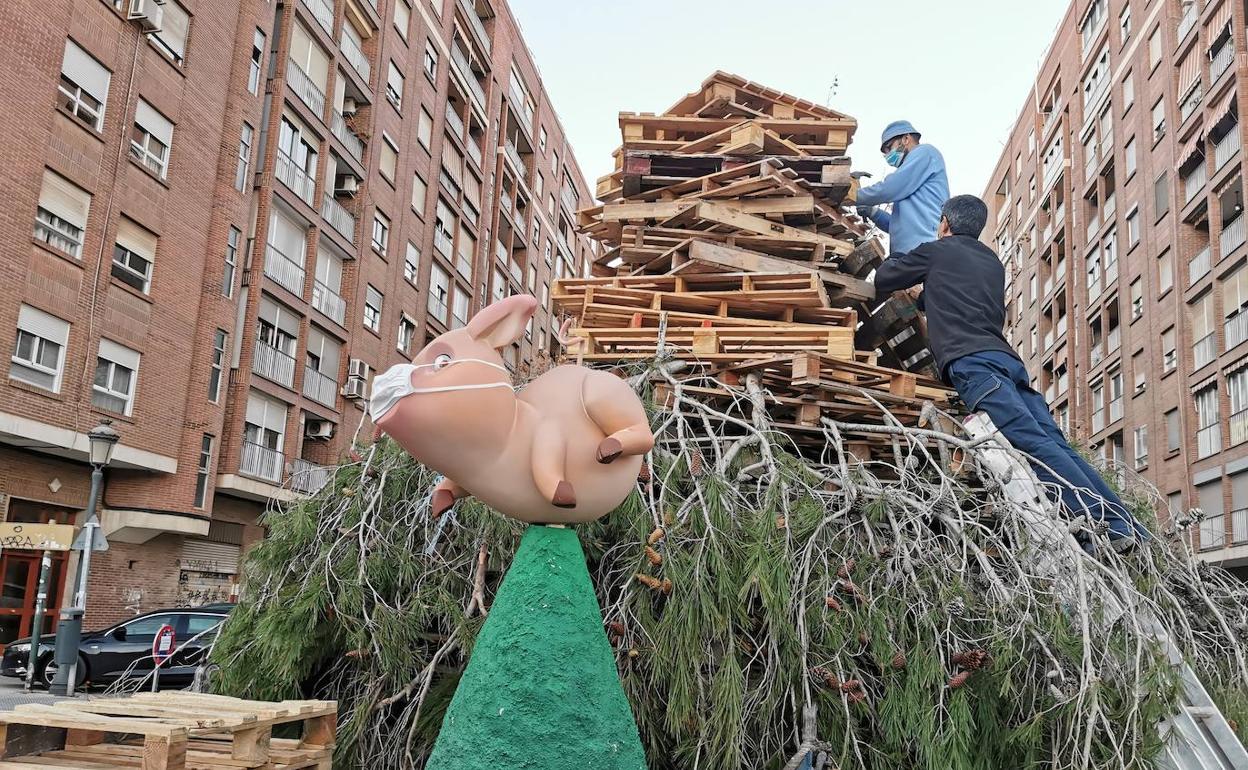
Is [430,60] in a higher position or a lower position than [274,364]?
higher

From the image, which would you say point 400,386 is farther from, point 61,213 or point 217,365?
point 217,365

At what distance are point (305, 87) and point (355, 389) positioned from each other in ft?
24.5

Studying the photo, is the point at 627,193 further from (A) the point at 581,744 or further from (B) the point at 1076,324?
(B) the point at 1076,324

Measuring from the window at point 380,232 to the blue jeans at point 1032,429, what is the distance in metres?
23.5

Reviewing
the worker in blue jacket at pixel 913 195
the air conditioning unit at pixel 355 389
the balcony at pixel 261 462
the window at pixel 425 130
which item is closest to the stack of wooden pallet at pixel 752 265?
the worker in blue jacket at pixel 913 195

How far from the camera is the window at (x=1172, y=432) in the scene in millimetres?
26906

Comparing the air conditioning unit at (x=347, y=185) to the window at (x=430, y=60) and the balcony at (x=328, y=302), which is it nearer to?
the balcony at (x=328, y=302)

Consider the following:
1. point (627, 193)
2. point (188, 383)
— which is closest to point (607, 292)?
point (627, 193)

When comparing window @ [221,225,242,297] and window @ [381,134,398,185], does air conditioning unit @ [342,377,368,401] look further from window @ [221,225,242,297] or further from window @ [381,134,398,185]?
window @ [381,134,398,185]

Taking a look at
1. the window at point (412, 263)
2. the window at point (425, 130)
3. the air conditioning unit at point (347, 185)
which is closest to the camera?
the air conditioning unit at point (347, 185)

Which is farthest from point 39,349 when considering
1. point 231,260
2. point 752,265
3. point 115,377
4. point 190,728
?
point 190,728

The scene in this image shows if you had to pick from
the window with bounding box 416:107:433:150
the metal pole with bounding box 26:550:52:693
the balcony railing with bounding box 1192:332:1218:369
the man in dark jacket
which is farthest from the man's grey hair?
the window with bounding box 416:107:433:150

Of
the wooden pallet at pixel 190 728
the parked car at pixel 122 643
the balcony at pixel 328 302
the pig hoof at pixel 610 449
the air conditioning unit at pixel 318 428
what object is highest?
the balcony at pixel 328 302

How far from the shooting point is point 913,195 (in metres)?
6.96
